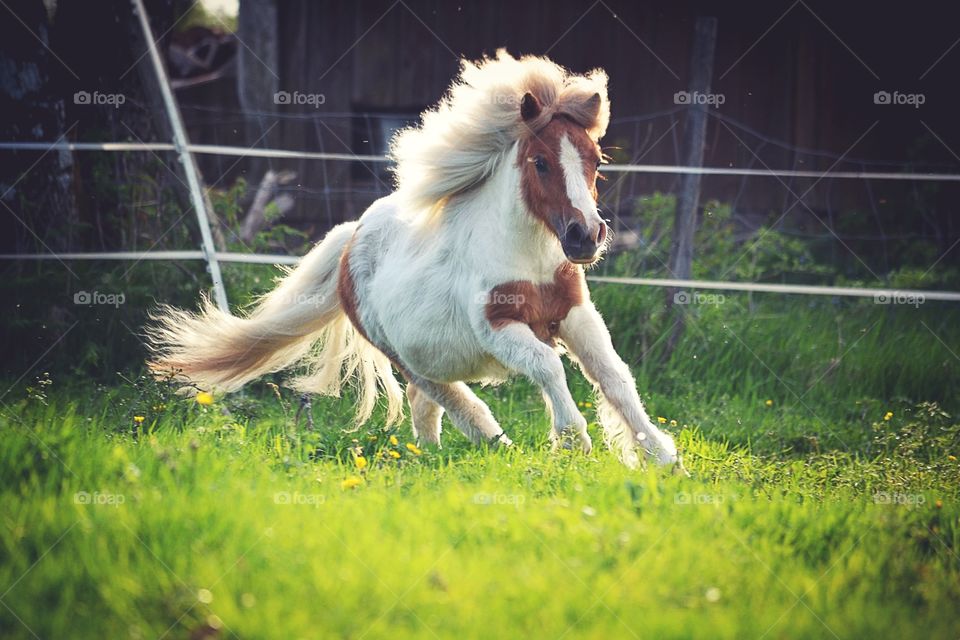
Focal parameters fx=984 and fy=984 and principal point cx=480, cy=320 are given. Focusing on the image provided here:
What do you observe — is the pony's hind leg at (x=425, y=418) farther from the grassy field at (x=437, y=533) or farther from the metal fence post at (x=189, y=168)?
the metal fence post at (x=189, y=168)

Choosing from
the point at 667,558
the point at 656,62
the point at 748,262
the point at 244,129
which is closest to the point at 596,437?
the point at 667,558

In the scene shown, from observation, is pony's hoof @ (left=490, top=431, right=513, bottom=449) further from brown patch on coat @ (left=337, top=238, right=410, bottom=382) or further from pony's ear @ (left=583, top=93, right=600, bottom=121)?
pony's ear @ (left=583, top=93, right=600, bottom=121)

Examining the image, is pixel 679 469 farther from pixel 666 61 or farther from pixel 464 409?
pixel 666 61

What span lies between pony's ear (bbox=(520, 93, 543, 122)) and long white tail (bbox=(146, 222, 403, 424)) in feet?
5.58

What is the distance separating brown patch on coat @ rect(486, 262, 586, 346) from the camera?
4.60 metres

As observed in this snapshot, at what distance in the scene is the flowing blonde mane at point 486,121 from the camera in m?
4.70

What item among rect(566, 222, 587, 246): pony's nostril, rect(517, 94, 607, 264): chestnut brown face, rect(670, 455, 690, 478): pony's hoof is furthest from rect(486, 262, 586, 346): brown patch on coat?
rect(670, 455, 690, 478): pony's hoof

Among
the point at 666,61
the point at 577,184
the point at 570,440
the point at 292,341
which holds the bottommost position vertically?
the point at 570,440

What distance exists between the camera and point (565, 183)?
4426 mm

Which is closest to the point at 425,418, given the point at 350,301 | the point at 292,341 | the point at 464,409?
the point at 464,409

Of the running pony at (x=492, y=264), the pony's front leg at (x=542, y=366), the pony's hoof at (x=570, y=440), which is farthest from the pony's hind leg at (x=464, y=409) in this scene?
the pony's front leg at (x=542, y=366)

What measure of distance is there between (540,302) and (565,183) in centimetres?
60

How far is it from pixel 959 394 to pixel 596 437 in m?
2.71

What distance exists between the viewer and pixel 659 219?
320 inches
